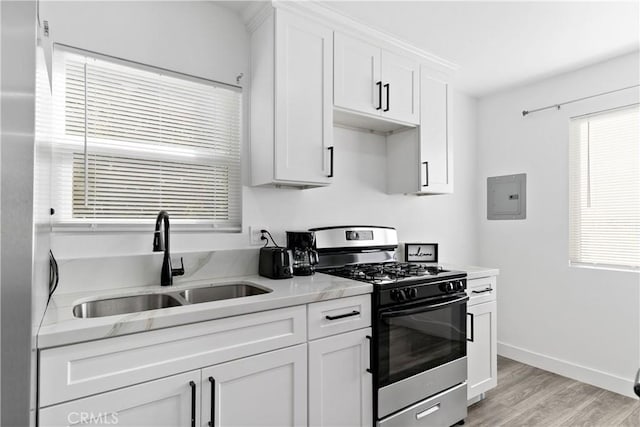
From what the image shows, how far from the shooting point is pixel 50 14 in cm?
160

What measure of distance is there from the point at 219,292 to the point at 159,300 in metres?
0.31

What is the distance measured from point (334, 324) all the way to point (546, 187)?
249cm

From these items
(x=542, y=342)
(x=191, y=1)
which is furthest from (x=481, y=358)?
(x=191, y=1)

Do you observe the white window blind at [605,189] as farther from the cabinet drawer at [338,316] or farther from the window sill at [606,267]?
the cabinet drawer at [338,316]

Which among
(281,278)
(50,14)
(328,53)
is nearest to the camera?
(50,14)

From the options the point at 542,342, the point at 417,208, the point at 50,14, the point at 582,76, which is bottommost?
the point at 542,342

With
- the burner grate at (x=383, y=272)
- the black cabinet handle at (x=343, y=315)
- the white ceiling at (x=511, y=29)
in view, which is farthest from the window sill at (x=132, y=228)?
the white ceiling at (x=511, y=29)

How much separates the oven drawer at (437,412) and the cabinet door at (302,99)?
1.39 metres

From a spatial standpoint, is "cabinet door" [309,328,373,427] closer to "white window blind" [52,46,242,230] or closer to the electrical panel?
"white window blind" [52,46,242,230]

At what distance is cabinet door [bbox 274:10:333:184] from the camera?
1.93 metres

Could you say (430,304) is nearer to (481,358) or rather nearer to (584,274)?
(481,358)

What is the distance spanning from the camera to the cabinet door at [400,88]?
2357 millimetres

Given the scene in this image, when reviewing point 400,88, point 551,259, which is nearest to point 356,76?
point 400,88

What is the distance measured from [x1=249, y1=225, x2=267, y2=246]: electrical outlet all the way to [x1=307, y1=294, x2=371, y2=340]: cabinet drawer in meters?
0.70
